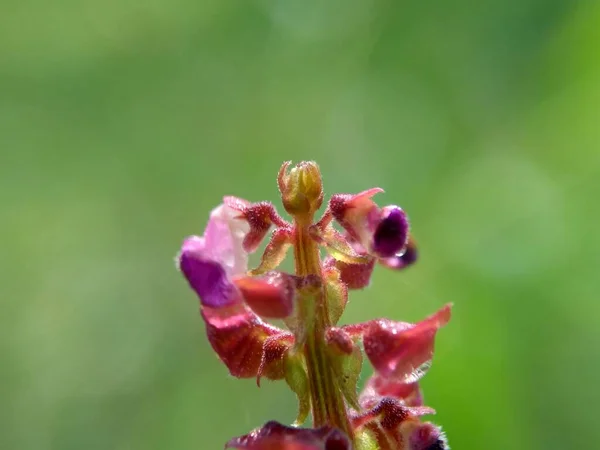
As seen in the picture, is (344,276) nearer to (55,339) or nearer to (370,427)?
(370,427)

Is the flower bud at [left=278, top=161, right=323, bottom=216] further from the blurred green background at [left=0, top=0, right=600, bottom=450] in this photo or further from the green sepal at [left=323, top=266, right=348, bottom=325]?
the blurred green background at [left=0, top=0, right=600, bottom=450]

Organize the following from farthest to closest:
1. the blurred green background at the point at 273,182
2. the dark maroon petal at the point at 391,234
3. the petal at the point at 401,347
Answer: the blurred green background at the point at 273,182 → the petal at the point at 401,347 → the dark maroon petal at the point at 391,234

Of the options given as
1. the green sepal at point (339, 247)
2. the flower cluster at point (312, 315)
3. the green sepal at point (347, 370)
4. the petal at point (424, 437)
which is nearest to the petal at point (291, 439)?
the flower cluster at point (312, 315)

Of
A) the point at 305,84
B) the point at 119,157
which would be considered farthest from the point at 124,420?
the point at 305,84

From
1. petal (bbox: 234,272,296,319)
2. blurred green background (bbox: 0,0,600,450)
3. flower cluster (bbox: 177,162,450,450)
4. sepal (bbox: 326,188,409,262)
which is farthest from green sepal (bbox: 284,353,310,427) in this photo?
blurred green background (bbox: 0,0,600,450)

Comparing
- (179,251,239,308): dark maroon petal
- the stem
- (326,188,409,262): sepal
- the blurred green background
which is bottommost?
the stem

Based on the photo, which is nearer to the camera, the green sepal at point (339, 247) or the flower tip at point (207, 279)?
the flower tip at point (207, 279)

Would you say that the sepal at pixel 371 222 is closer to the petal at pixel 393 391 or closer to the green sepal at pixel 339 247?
the green sepal at pixel 339 247
